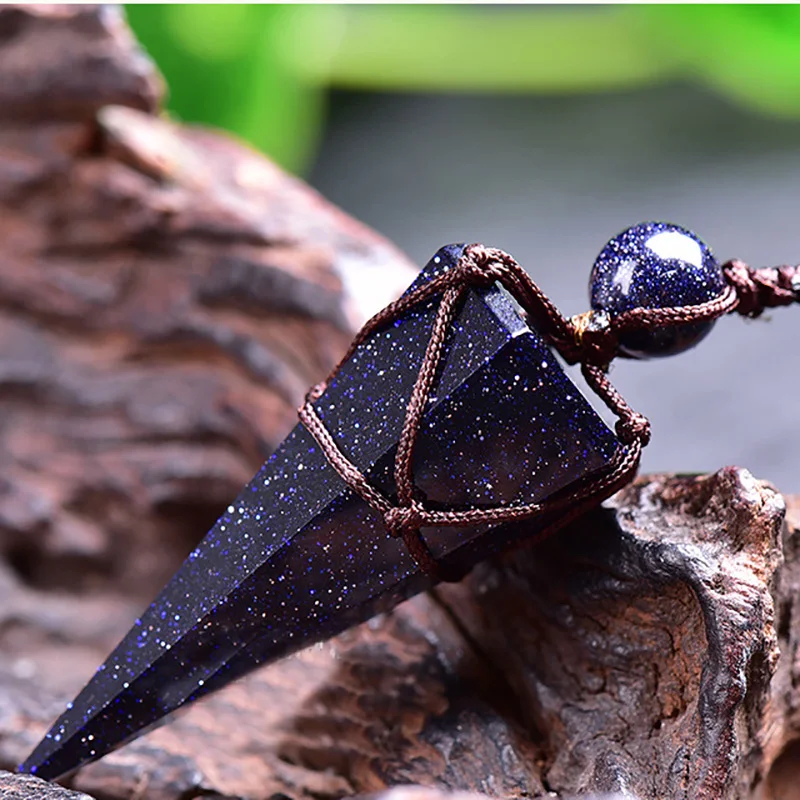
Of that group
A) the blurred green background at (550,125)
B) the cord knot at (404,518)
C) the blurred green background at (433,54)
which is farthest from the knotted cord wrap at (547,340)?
the blurred green background at (433,54)

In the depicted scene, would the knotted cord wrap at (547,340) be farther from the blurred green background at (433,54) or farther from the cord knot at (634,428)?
the blurred green background at (433,54)

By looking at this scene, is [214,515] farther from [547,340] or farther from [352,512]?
[547,340]

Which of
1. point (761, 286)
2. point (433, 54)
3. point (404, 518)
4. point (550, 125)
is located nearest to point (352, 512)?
point (404, 518)

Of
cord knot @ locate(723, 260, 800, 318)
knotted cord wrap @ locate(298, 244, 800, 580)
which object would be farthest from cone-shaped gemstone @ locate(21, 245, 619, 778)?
cord knot @ locate(723, 260, 800, 318)

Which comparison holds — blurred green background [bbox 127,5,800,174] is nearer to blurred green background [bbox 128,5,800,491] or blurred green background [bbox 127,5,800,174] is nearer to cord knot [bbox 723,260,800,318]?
blurred green background [bbox 128,5,800,491]

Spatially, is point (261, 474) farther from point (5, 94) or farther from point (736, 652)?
point (5, 94)

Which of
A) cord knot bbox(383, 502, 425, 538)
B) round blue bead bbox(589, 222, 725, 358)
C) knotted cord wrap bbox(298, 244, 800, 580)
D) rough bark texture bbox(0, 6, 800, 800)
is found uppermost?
round blue bead bbox(589, 222, 725, 358)
